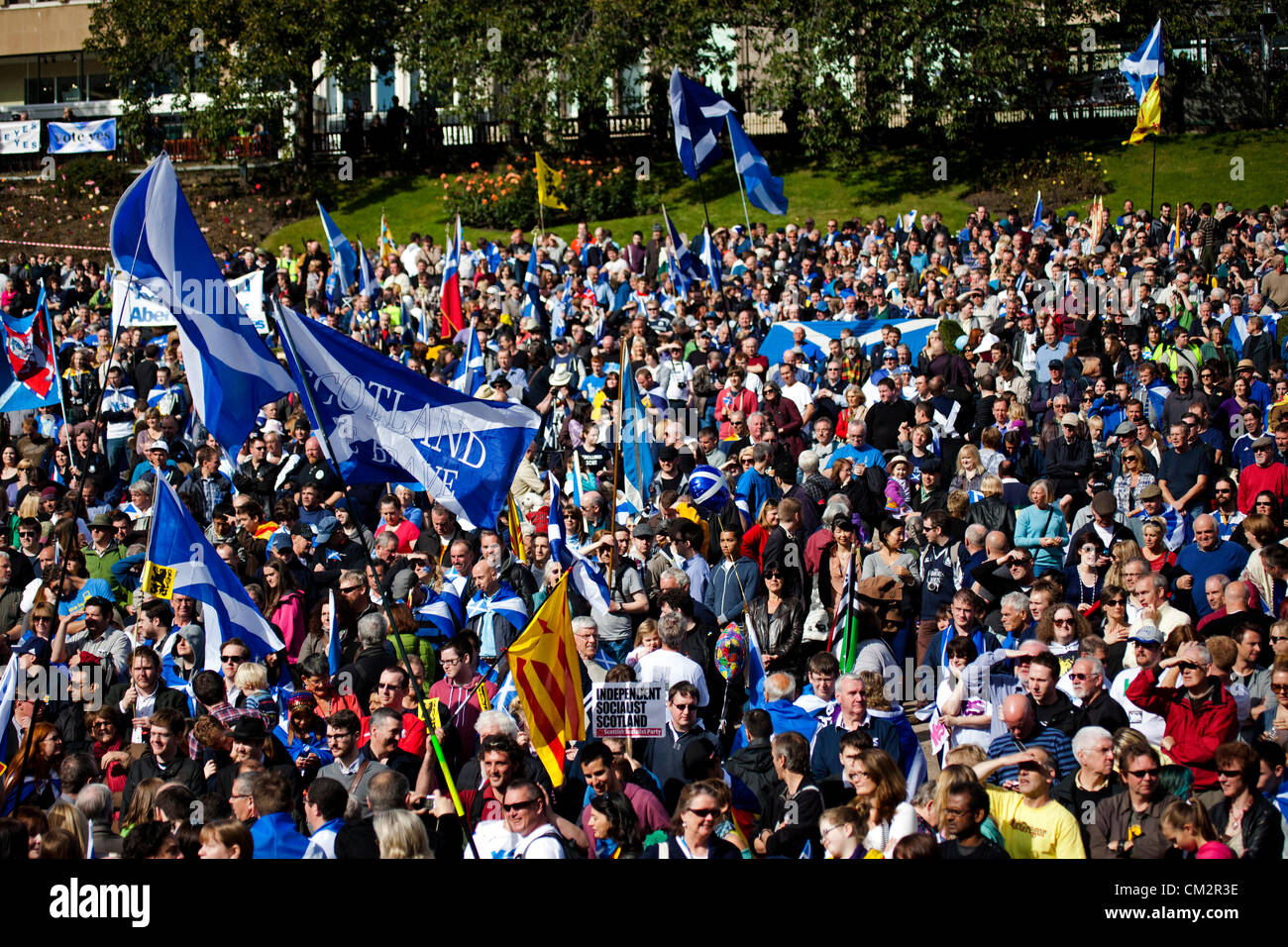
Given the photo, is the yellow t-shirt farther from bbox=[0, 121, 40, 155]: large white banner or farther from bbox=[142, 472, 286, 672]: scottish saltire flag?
bbox=[0, 121, 40, 155]: large white banner

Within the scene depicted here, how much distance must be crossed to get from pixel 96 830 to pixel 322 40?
94.9ft

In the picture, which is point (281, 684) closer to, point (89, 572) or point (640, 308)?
point (89, 572)

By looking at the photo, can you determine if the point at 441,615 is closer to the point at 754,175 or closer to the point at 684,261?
the point at 684,261

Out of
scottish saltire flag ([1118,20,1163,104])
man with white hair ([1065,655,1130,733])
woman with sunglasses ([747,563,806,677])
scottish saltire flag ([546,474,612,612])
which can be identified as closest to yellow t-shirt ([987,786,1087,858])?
man with white hair ([1065,655,1130,733])

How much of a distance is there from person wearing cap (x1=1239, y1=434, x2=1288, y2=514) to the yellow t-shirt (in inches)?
220

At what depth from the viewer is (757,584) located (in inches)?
412

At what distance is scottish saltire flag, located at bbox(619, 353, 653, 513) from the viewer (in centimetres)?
1257

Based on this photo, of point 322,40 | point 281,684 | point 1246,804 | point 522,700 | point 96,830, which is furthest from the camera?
point 322,40

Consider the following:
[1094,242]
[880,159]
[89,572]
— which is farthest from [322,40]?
[89,572]

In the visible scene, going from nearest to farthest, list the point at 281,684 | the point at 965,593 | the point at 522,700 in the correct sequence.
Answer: the point at 522,700, the point at 965,593, the point at 281,684

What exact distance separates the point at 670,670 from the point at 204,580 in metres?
3.12

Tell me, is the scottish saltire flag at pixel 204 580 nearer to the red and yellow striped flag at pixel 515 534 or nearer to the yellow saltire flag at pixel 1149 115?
the red and yellow striped flag at pixel 515 534

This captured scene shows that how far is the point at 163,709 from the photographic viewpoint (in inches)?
313
